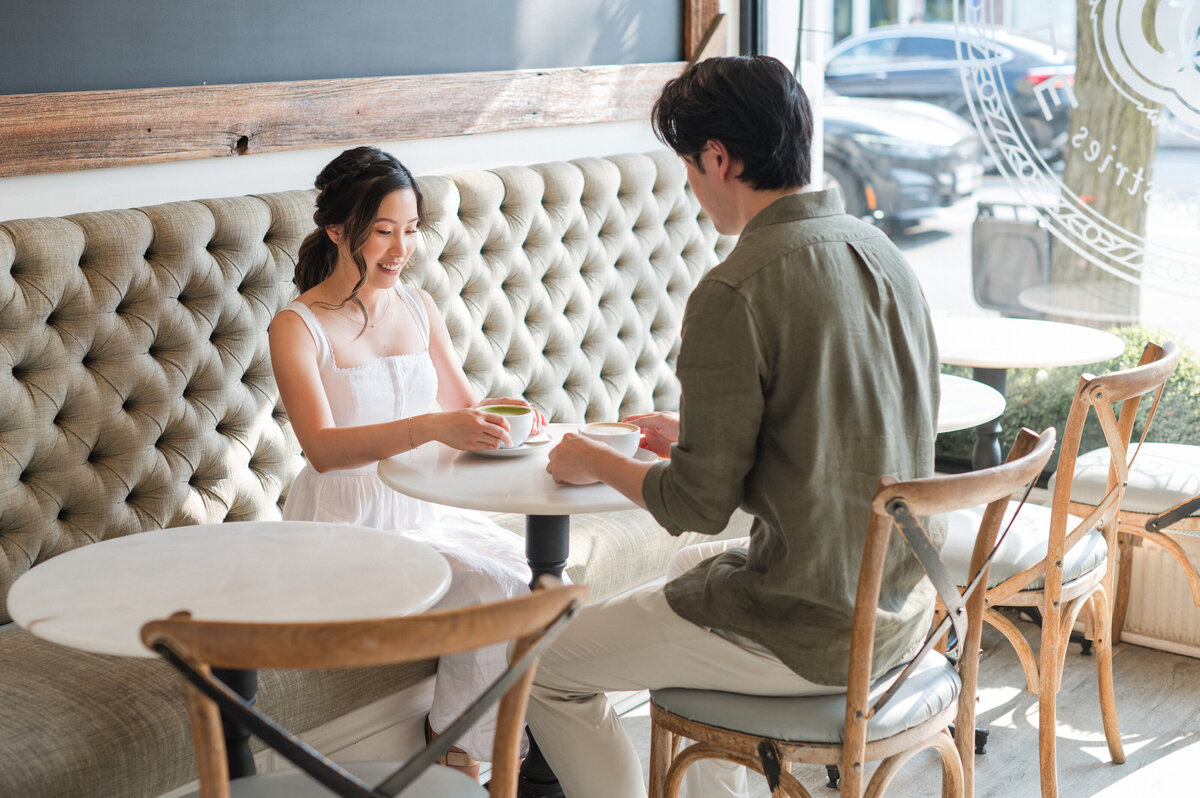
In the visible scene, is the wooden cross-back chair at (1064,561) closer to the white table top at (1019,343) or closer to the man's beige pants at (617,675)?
the white table top at (1019,343)

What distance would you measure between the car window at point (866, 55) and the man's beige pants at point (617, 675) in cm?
279

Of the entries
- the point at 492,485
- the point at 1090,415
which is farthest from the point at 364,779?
the point at 1090,415

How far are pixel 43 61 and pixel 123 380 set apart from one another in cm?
67

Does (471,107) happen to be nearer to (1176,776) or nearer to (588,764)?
(588,764)

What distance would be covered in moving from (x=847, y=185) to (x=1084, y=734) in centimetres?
213

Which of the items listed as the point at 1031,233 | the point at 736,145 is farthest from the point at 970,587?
the point at 1031,233

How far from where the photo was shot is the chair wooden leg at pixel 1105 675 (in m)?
2.80

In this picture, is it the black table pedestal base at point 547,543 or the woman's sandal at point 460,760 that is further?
the woman's sandal at point 460,760

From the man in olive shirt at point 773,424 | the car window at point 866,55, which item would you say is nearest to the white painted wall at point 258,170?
the car window at point 866,55

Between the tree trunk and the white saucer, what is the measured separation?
7.45 ft

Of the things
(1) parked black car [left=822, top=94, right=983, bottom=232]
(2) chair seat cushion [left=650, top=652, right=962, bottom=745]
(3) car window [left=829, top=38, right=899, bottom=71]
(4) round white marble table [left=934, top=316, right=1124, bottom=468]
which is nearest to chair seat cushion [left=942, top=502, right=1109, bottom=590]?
(4) round white marble table [left=934, top=316, right=1124, bottom=468]

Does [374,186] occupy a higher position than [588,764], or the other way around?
[374,186]

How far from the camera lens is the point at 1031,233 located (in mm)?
3873

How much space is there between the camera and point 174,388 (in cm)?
251
